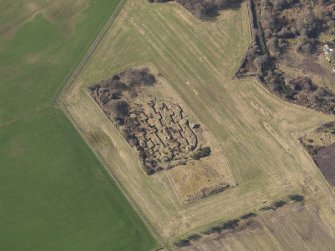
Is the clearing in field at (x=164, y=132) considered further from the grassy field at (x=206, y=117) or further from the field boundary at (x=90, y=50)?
the field boundary at (x=90, y=50)

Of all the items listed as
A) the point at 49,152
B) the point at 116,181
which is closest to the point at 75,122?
the point at 49,152

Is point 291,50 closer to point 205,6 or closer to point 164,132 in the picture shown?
point 205,6

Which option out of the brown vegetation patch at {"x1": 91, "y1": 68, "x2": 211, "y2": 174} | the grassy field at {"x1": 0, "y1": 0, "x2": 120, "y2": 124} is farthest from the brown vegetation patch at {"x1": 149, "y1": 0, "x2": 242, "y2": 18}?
the brown vegetation patch at {"x1": 91, "y1": 68, "x2": 211, "y2": 174}

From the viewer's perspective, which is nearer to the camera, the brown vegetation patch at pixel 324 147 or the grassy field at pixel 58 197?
the grassy field at pixel 58 197

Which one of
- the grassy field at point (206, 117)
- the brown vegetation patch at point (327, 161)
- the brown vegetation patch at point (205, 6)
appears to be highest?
A: the brown vegetation patch at point (205, 6)

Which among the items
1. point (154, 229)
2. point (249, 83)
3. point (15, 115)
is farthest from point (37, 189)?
point (249, 83)

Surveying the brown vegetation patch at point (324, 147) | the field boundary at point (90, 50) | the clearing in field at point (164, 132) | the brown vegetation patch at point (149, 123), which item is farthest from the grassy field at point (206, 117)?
the brown vegetation patch at point (149, 123)

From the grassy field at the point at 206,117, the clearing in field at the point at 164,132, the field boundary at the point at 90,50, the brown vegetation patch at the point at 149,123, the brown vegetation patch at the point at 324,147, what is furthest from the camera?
the field boundary at the point at 90,50
